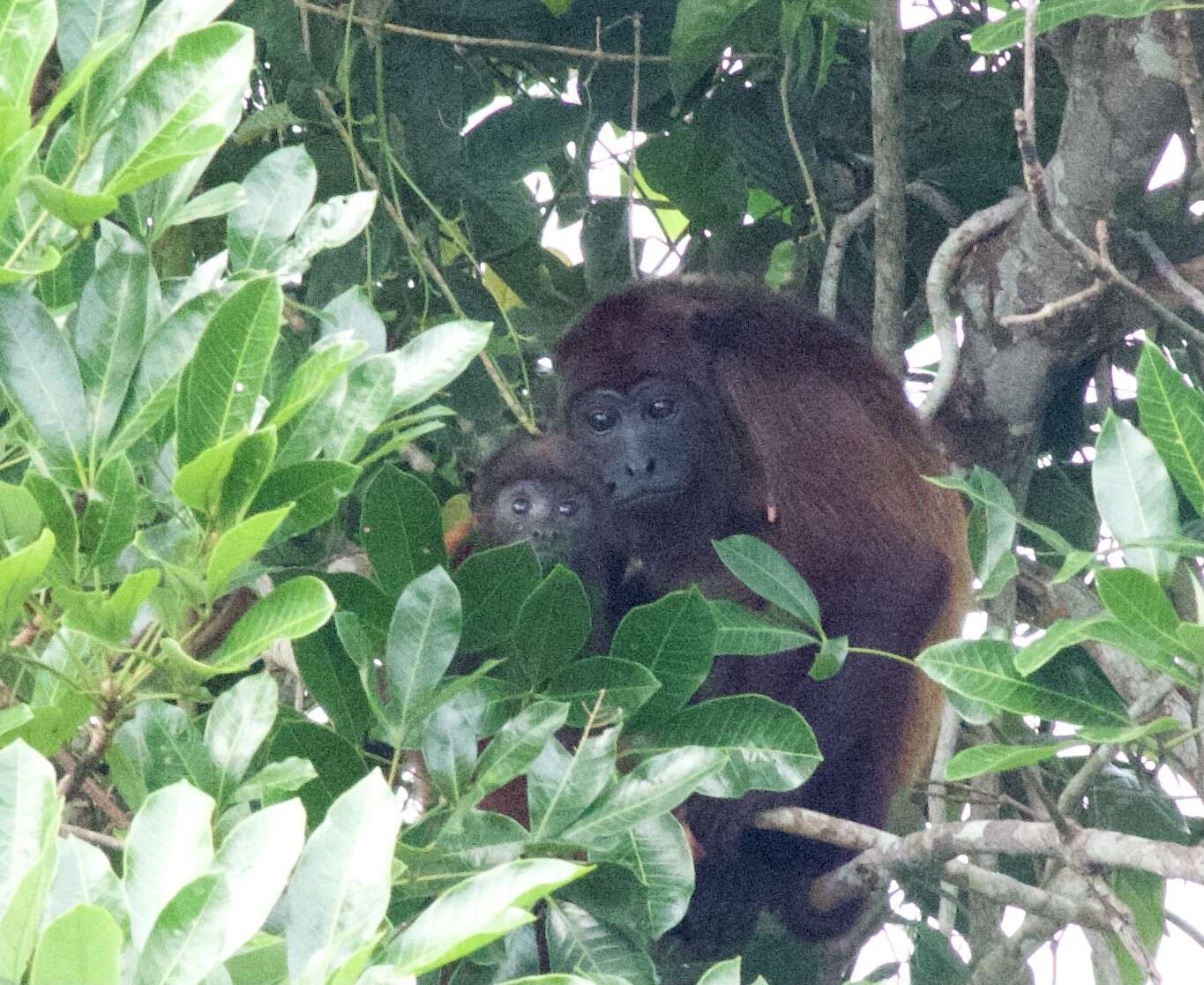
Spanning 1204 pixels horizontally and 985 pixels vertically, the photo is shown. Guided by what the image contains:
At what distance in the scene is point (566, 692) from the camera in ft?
8.09

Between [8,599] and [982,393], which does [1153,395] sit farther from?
[982,393]

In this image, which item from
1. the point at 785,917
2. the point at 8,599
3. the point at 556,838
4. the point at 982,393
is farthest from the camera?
the point at 982,393

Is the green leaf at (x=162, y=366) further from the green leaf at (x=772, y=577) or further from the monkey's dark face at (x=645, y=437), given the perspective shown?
the monkey's dark face at (x=645, y=437)

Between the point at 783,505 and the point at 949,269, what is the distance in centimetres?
70

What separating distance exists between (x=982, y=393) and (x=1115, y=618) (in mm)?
2056

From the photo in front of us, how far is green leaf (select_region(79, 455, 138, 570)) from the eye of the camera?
180 centimetres

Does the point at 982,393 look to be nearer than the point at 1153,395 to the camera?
No

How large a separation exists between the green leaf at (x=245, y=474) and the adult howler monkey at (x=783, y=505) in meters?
2.22

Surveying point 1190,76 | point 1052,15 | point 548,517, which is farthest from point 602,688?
point 548,517

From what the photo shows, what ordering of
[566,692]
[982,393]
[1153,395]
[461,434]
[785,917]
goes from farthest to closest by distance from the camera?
1. [461,434]
2. [982,393]
3. [785,917]
4. [566,692]
5. [1153,395]

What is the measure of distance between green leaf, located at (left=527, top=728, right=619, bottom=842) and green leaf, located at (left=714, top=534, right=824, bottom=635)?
738 mm

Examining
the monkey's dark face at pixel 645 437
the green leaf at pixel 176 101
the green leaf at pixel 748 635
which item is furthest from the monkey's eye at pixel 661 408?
the green leaf at pixel 176 101

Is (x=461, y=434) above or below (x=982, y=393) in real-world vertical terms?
below

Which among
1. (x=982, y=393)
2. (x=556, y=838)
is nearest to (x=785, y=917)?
(x=982, y=393)
